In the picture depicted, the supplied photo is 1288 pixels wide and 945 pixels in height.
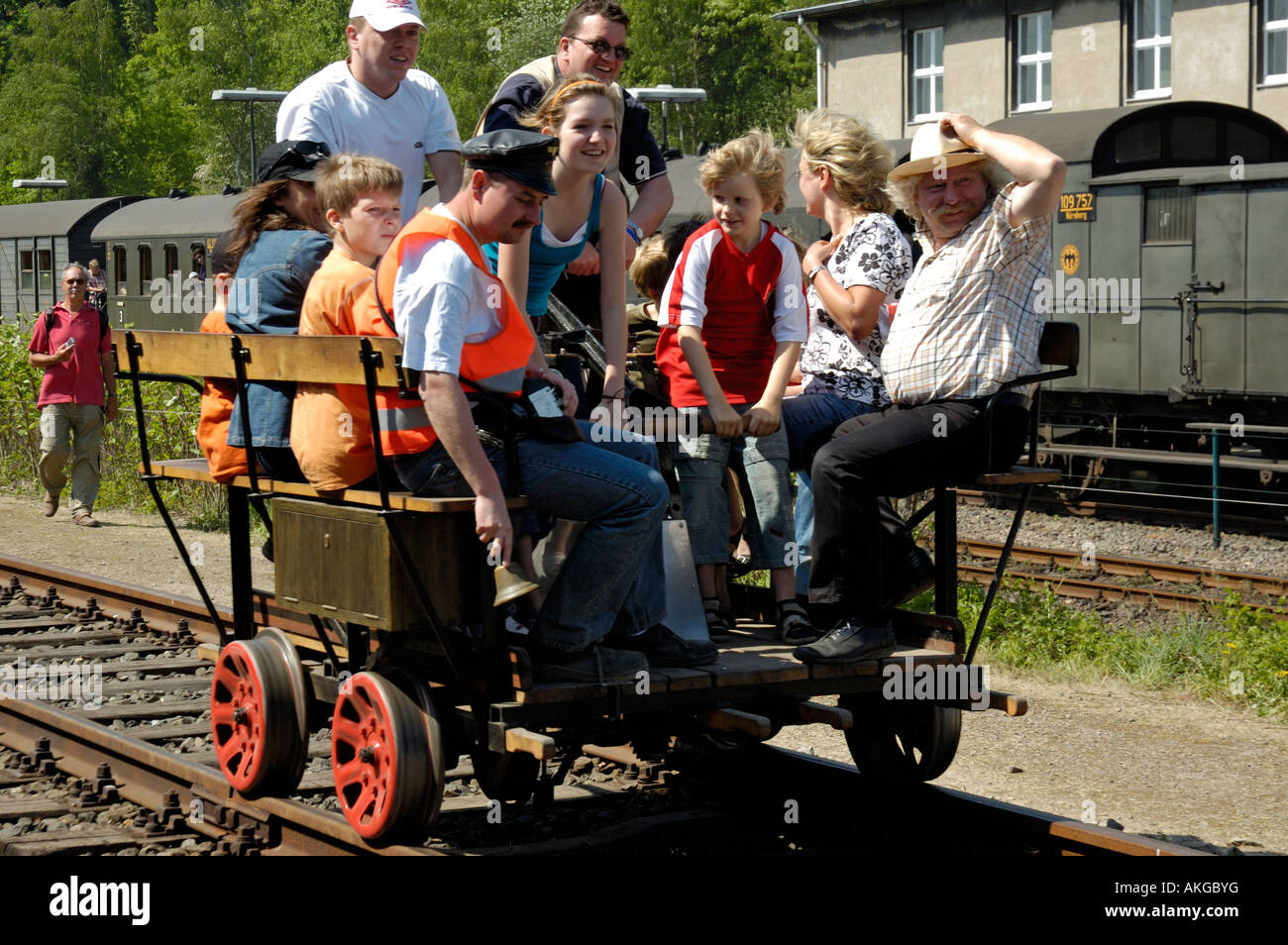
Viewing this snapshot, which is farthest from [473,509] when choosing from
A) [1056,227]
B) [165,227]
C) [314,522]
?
[165,227]

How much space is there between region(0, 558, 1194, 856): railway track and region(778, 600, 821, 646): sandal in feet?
1.95

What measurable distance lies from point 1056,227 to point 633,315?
39.7 ft

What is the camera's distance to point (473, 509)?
14.9ft

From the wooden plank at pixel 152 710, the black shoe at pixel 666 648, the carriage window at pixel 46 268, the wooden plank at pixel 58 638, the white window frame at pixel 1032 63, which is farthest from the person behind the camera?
the carriage window at pixel 46 268

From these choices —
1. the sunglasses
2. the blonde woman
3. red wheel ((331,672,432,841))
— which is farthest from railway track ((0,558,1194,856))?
the sunglasses

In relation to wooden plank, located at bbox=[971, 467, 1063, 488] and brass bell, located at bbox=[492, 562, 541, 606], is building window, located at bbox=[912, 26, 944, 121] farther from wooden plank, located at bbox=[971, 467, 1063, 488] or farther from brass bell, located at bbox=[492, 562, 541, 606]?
brass bell, located at bbox=[492, 562, 541, 606]

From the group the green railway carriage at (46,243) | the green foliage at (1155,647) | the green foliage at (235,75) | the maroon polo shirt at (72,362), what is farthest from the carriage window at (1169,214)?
the green foliage at (235,75)

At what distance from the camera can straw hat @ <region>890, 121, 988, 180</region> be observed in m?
5.13

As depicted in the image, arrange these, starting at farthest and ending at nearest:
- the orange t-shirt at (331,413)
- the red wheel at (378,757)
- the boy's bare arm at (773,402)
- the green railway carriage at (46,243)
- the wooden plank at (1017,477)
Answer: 1. the green railway carriage at (46,243)
2. the boy's bare arm at (773,402)
3. the wooden plank at (1017,477)
4. the orange t-shirt at (331,413)
5. the red wheel at (378,757)

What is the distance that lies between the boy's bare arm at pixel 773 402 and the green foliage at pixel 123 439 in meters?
9.01

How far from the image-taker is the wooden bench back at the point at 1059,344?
5094 mm

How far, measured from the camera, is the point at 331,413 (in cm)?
491

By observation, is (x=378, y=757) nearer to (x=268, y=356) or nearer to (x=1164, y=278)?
(x=268, y=356)

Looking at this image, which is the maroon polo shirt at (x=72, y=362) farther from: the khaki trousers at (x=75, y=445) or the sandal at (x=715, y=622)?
the sandal at (x=715, y=622)
